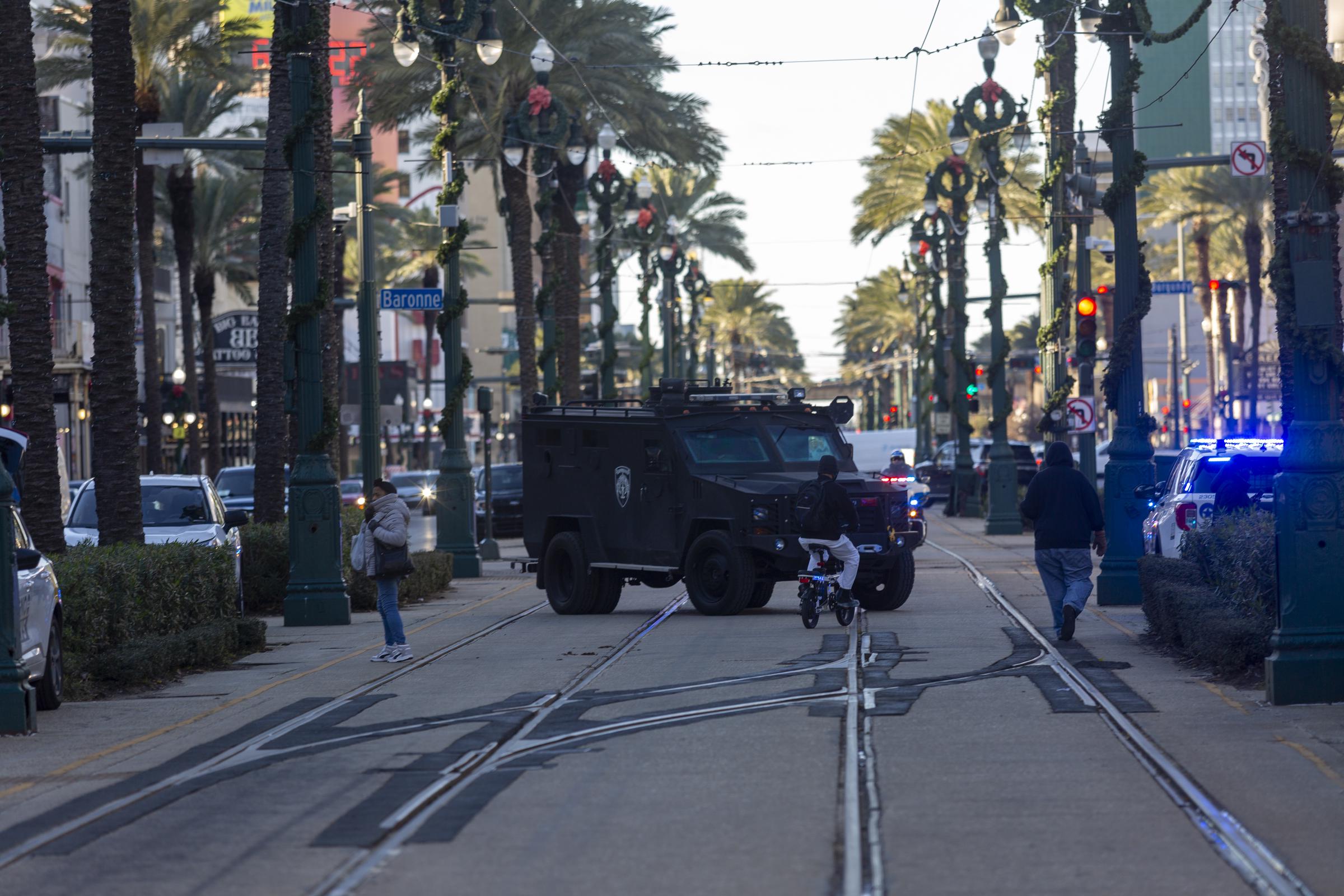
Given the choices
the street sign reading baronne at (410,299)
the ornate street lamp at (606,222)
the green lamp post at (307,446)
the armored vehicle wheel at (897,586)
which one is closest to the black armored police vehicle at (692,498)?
the armored vehicle wheel at (897,586)

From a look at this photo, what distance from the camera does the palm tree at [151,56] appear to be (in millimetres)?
42281

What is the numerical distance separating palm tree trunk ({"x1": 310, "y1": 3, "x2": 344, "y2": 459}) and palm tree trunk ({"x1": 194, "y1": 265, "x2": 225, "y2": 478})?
55.9ft

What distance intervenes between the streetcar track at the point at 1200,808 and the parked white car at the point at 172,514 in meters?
12.4

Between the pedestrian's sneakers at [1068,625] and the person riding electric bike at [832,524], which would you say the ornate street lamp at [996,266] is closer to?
the person riding electric bike at [832,524]

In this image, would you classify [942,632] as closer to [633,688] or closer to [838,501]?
[838,501]

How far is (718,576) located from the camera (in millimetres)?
21844

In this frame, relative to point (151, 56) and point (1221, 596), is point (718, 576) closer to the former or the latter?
point (1221, 596)

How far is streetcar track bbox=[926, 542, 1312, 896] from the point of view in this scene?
762cm

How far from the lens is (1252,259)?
6650 cm

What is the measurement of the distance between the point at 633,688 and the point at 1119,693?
11.8 feet

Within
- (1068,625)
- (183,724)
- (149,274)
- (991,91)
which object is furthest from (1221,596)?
(149,274)

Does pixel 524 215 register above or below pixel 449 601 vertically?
above

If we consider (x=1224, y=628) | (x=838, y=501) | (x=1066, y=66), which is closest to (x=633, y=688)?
(x=1224, y=628)

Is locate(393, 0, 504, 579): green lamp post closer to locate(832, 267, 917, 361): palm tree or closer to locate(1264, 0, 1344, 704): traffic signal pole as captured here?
locate(1264, 0, 1344, 704): traffic signal pole
